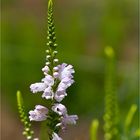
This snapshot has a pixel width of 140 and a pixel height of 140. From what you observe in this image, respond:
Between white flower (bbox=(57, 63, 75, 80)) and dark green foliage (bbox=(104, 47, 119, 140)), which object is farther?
dark green foliage (bbox=(104, 47, 119, 140))

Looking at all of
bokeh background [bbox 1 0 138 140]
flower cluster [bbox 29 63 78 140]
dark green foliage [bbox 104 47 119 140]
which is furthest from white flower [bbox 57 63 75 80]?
bokeh background [bbox 1 0 138 140]

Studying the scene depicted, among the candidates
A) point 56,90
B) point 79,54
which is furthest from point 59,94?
point 79,54

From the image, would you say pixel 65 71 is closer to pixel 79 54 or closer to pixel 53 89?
pixel 53 89

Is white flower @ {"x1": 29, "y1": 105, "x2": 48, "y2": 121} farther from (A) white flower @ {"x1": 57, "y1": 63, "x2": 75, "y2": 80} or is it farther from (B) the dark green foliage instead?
(B) the dark green foliage

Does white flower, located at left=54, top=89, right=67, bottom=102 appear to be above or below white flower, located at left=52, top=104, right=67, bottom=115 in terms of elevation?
above

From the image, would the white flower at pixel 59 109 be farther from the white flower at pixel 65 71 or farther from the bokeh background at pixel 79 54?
the bokeh background at pixel 79 54

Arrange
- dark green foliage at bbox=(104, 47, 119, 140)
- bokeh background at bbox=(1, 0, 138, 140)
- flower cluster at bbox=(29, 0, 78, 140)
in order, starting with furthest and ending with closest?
1. bokeh background at bbox=(1, 0, 138, 140)
2. dark green foliage at bbox=(104, 47, 119, 140)
3. flower cluster at bbox=(29, 0, 78, 140)

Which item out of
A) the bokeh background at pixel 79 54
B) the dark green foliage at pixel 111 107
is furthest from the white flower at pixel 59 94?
the bokeh background at pixel 79 54

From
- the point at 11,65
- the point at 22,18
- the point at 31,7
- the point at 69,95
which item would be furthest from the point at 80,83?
the point at 31,7
